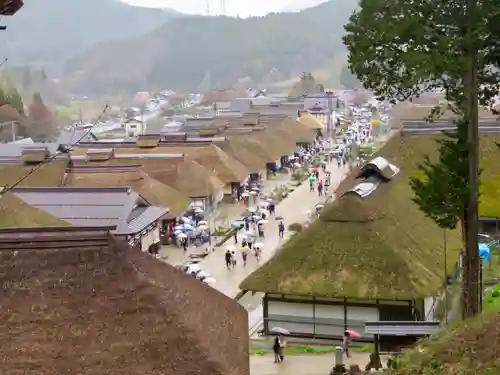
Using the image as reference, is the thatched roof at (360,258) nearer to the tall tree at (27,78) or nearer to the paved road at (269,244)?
the paved road at (269,244)

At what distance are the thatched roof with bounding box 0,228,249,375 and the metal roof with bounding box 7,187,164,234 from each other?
16248 millimetres

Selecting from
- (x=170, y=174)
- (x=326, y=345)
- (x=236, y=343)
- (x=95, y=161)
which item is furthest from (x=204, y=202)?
(x=236, y=343)

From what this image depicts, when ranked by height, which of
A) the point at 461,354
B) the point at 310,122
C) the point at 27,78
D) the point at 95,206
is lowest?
the point at 461,354

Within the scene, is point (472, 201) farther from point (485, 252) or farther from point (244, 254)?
point (244, 254)

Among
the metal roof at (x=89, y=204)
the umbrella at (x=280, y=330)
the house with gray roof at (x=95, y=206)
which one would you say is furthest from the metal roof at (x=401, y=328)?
the metal roof at (x=89, y=204)

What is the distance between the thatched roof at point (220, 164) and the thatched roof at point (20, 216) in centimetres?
2033

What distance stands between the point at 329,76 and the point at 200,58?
31283 mm

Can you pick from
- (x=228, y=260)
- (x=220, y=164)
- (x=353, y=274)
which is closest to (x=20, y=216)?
(x=353, y=274)

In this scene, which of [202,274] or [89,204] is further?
[89,204]

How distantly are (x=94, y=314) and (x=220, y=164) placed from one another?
34.1 metres

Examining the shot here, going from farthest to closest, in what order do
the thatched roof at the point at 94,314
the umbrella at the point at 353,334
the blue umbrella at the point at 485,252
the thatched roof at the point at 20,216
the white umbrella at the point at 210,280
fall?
the white umbrella at the point at 210,280
the blue umbrella at the point at 485,252
the thatched roof at the point at 20,216
the umbrella at the point at 353,334
the thatched roof at the point at 94,314

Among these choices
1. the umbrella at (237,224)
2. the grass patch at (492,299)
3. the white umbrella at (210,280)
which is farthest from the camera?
the umbrella at (237,224)

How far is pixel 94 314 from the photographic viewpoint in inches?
352

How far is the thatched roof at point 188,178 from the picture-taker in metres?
36.6
